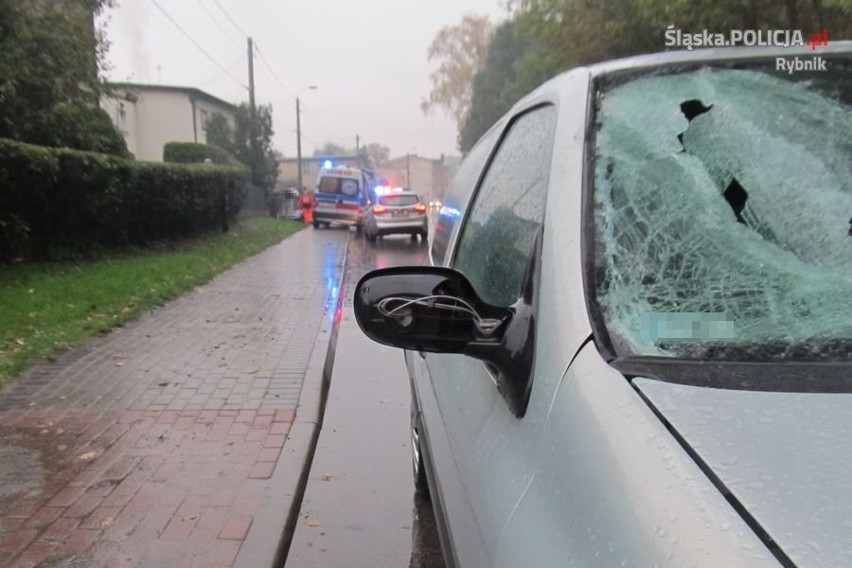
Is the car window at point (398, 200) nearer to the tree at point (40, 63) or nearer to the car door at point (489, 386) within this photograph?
the tree at point (40, 63)

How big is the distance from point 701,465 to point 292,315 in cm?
815

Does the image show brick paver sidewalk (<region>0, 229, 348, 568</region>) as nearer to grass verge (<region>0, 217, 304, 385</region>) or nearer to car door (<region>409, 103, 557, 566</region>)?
grass verge (<region>0, 217, 304, 385</region>)

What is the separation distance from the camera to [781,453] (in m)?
1.11

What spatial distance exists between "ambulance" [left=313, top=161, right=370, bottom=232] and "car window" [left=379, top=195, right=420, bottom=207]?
5.42 meters

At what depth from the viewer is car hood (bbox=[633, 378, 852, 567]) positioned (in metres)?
0.97

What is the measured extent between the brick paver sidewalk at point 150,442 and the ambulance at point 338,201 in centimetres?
2075

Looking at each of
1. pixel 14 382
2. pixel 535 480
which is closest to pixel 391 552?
→ pixel 535 480

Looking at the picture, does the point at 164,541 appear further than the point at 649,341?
Yes

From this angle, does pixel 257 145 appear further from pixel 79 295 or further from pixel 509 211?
pixel 509 211

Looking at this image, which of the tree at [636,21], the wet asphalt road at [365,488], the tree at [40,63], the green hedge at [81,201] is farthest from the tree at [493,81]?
the wet asphalt road at [365,488]

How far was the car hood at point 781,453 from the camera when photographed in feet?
3.20

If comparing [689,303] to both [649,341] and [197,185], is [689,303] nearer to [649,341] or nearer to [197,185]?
[649,341]

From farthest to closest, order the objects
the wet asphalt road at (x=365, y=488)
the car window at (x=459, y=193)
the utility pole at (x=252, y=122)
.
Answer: the utility pole at (x=252, y=122), the wet asphalt road at (x=365, y=488), the car window at (x=459, y=193)

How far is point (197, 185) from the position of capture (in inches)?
679
